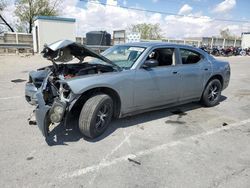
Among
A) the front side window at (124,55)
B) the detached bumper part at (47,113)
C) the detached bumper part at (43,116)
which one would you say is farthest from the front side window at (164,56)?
the detached bumper part at (43,116)

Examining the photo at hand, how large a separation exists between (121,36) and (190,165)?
23113 mm

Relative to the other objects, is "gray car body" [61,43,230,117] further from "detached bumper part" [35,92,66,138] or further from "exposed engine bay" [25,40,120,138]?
"detached bumper part" [35,92,66,138]

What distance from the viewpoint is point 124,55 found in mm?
4879

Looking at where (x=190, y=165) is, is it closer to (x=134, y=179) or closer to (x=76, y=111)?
(x=134, y=179)

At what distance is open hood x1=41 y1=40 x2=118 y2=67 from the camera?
3769mm

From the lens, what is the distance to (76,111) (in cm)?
418

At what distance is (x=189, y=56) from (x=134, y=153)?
9.47 feet

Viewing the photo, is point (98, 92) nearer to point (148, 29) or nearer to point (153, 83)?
point (153, 83)

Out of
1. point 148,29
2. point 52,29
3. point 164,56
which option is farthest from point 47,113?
point 148,29

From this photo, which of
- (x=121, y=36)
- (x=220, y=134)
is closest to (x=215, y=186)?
(x=220, y=134)

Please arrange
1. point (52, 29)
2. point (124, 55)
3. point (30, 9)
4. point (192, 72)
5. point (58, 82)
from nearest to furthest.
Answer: point (58, 82) → point (124, 55) → point (192, 72) → point (52, 29) → point (30, 9)

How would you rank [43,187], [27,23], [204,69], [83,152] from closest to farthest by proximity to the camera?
[43,187] → [83,152] → [204,69] → [27,23]

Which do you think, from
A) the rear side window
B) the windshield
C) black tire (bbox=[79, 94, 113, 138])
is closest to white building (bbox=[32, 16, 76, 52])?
the windshield

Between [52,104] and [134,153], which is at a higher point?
[52,104]
